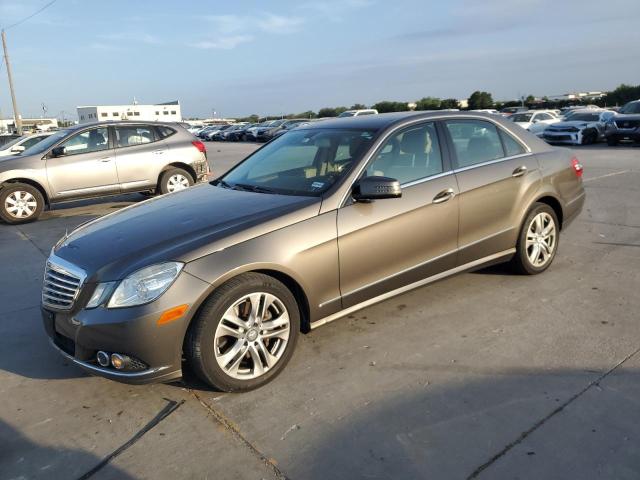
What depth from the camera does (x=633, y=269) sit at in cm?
531

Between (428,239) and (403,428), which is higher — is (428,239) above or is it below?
above

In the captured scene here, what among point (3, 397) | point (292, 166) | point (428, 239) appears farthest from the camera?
point (292, 166)

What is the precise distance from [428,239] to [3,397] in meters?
3.07

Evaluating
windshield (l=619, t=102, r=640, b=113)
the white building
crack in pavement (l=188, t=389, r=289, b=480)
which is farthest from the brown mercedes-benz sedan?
the white building

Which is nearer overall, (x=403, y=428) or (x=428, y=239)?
(x=403, y=428)

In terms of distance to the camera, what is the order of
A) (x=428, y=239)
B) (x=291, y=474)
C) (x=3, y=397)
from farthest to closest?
(x=428, y=239)
(x=3, y=397)
(x=291, y=474)

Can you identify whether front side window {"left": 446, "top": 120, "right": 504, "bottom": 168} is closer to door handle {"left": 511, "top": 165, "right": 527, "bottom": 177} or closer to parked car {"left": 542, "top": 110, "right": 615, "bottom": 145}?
door handle {"left": 511, "top": 165, "right": 527, "bottom": 177}

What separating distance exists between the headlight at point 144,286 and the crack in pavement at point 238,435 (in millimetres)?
742

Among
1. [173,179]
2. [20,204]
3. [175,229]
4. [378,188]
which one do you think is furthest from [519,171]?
[20,204]

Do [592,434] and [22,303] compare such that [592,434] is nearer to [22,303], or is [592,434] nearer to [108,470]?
[108,470]

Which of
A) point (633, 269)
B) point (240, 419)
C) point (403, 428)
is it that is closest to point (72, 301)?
point (240, 419)

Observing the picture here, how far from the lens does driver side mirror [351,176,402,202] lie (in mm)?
3668

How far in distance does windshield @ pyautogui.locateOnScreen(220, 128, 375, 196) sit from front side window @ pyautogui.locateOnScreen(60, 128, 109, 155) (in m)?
5.74

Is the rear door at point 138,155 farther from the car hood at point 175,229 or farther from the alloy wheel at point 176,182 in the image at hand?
the car hood at point 175,229
